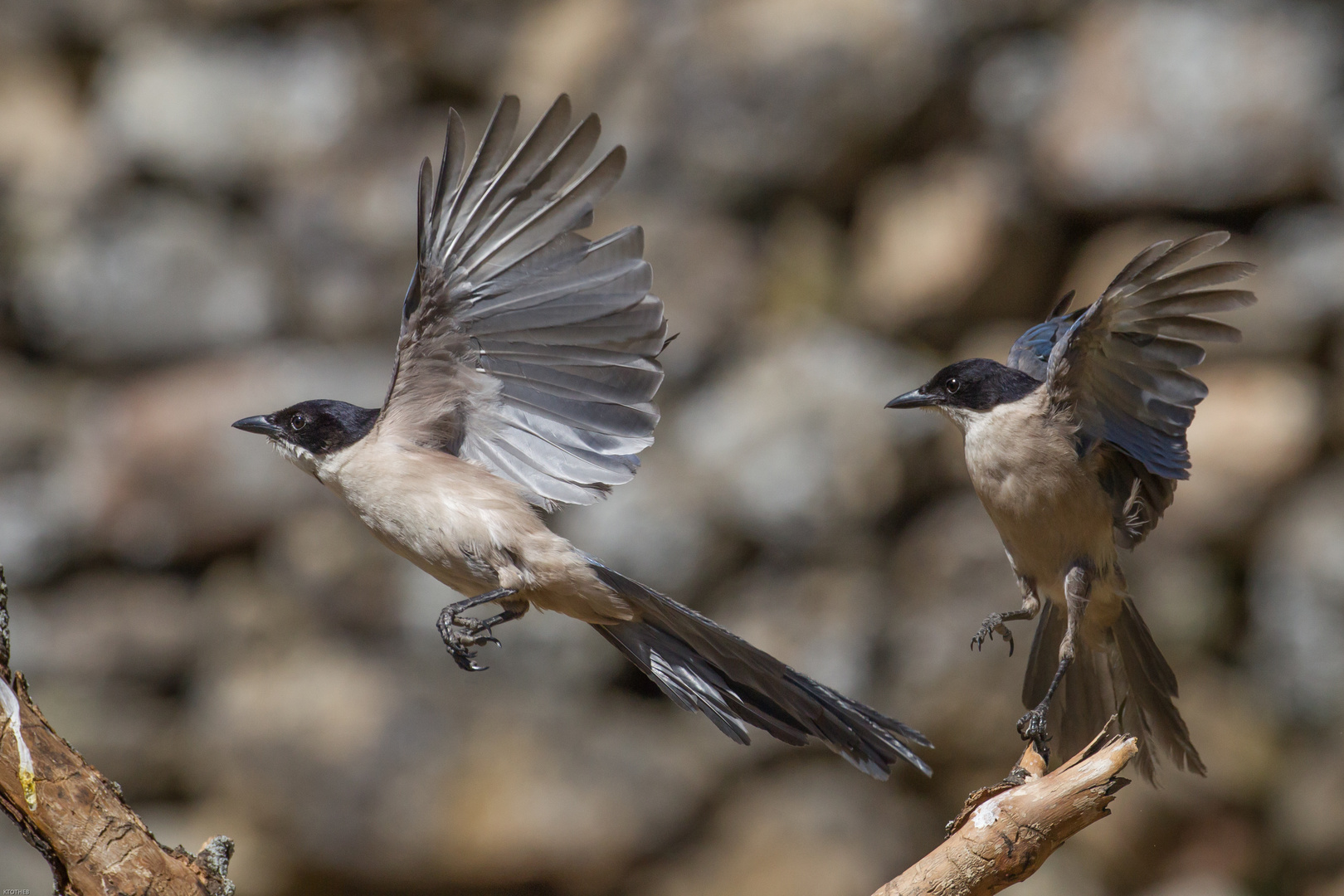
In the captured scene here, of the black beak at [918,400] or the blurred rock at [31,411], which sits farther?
the blurred rock at [31,411]

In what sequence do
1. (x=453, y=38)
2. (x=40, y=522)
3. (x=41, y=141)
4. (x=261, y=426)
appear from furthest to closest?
1. (x=41, y=141)
2. (x=453, y=38)
3. (x=40, y=522)
4. (x=261, y=426)

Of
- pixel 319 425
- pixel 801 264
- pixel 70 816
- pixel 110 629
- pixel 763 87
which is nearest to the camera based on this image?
pixel 70 816

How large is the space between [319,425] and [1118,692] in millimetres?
2650

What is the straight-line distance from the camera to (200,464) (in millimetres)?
8961

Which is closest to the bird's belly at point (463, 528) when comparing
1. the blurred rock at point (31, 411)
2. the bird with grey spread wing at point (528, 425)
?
the bird with grey spread wing at point (528, 425)

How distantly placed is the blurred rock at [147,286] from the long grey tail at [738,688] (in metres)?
6.26

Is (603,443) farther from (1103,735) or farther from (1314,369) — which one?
(1314,369)

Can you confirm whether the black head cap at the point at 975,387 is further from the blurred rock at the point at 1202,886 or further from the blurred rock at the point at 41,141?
the blurred rock at the point at 41,141

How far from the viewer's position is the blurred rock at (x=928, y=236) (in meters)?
8.69

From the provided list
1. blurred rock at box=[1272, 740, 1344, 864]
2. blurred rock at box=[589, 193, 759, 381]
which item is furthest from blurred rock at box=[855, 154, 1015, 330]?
blurred rock at box=[1272, 740, 1344, 864]

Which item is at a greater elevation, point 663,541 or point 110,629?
point 110,629

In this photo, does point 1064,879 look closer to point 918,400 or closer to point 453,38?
point 918,400

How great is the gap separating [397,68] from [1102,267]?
17.7 ft

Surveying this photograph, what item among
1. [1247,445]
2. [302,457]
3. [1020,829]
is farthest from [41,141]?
[1020,829]
